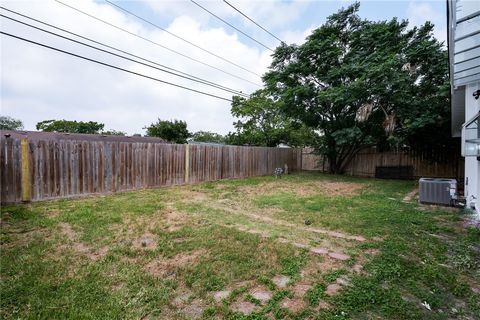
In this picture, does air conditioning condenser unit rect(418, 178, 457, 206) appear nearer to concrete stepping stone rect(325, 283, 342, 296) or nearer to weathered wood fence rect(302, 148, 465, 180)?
concrete stepping stone rect(325, 283, 342, 296)

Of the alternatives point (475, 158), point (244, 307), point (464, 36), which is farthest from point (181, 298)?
point (475, 158)

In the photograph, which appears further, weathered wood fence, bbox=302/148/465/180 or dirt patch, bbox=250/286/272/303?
weathered wood fence, bbox=302/148/465/180

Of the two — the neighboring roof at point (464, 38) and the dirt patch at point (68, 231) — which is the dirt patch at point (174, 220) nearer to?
the dirt patch at point (68, 231)

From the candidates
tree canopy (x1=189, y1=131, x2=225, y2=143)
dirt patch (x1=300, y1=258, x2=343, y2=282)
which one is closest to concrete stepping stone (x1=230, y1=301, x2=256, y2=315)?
dirt patch (x1=300, y1=258, x2=343, y2=282)

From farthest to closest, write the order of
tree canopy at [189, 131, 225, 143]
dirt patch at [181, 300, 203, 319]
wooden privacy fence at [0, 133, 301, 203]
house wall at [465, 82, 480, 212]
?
1. tree canopy at [189, 131, 225, 143]
2. wooden privacy fence at [0, 133, 301, 203]
3. house wall at [465, 82, 480, 212]
4. dirt patch at [181, 300, 203, 319]

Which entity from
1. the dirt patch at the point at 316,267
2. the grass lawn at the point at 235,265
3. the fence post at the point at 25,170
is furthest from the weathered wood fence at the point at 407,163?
the fence post at the point at 25,170

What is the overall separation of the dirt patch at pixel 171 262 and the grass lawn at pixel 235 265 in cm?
1

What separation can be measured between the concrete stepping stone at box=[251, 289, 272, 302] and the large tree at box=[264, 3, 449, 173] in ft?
29.0

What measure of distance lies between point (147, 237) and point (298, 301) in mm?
2334

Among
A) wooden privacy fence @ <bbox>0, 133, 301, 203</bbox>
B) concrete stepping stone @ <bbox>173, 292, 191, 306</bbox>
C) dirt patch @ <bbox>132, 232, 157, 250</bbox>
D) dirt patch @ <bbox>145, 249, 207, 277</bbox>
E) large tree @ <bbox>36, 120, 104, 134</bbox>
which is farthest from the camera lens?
large tree @ <bbox>36, 120, 104, 134</bbox>

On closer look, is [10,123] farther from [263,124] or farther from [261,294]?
[261,294]

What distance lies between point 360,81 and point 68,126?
35.2 metres

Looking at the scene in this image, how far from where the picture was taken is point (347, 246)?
125 inches

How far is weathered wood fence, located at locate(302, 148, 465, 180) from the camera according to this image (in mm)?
10750
